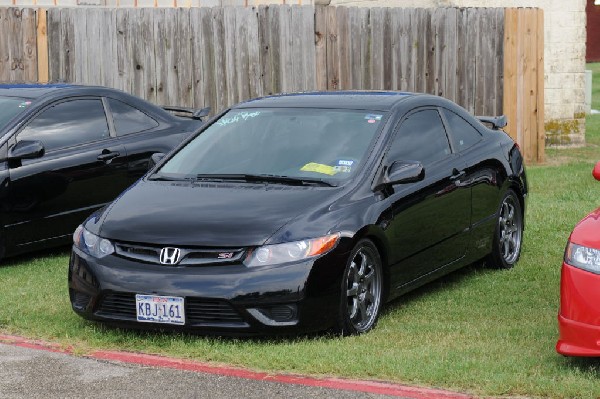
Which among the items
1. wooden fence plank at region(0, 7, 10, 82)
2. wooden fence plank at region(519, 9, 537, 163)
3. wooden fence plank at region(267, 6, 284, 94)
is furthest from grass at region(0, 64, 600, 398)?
wooden fence plank at region(519, 9, 537, 163)

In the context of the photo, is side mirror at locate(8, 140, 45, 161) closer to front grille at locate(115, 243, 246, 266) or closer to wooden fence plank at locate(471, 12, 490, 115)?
front grille at locate(115, 243, 246, 266)

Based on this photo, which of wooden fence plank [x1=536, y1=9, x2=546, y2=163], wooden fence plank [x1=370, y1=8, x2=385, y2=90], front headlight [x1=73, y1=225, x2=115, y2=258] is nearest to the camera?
front headlight [x1=73, y1=225, x2=115, y2=258]

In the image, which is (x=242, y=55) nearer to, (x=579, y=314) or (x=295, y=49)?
(x=295, y=49)

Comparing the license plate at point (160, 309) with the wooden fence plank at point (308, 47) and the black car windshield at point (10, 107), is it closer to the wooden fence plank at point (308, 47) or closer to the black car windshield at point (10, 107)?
the black car windshield at point (10, 107)

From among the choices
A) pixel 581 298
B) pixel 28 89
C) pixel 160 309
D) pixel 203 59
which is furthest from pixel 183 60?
pixel 581 298

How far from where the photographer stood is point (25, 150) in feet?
34.6

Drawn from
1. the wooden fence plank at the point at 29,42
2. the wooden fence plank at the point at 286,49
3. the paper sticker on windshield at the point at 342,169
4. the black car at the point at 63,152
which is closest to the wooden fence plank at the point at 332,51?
the wooden fence plank at the point at 286,49

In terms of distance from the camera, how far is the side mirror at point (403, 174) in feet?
27.9

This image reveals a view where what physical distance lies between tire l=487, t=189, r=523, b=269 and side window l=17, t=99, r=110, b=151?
11.7 ft

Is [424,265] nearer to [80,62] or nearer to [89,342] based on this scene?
[89,342]

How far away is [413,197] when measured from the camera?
29.1ft

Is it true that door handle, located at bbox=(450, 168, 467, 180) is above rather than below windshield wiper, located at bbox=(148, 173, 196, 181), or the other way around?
below

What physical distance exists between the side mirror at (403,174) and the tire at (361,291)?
50 cm

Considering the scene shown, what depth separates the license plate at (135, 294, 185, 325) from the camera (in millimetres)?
7703
